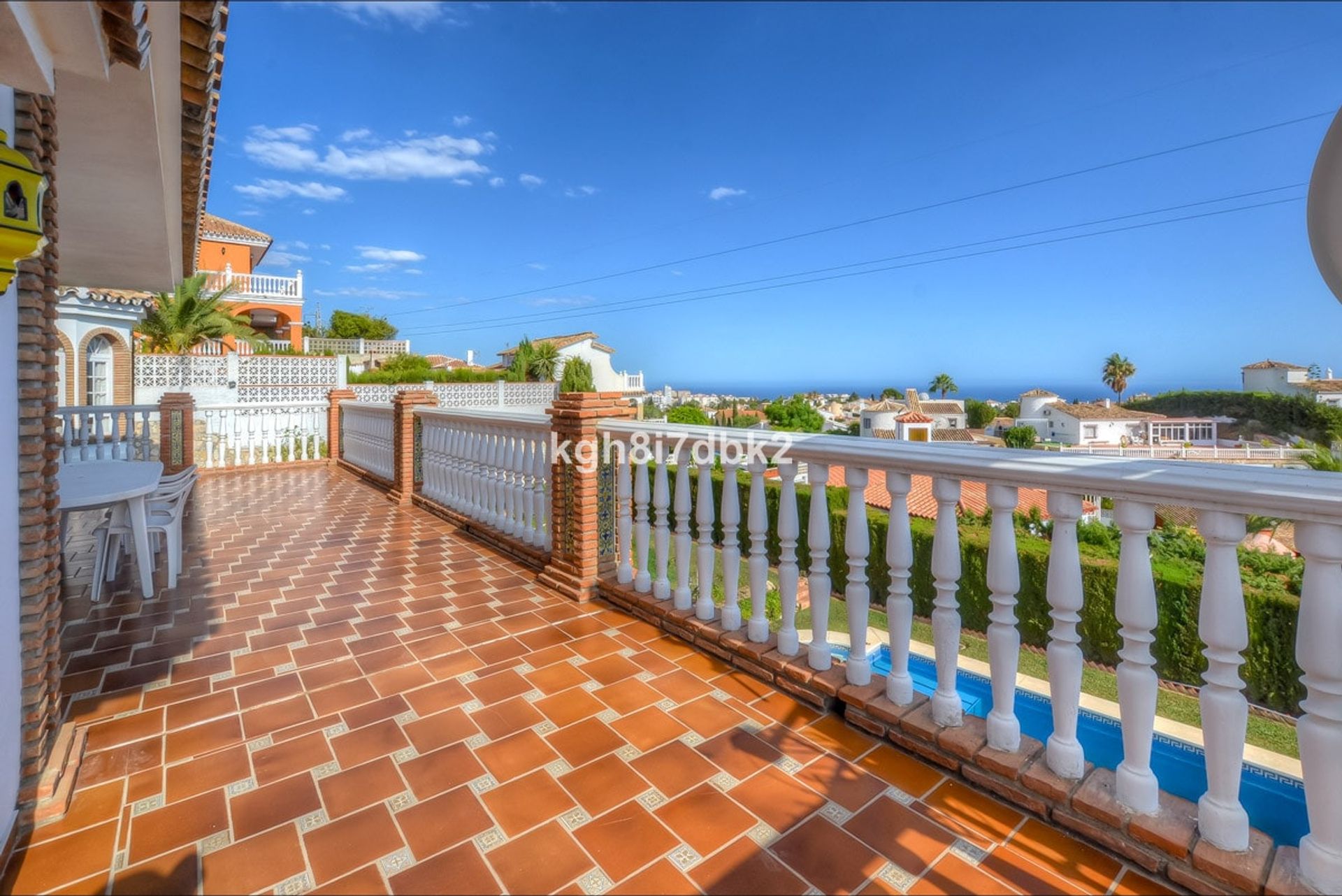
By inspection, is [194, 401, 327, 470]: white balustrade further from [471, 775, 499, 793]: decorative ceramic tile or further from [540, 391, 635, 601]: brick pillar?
[471, 775, 499, 793]: decorative ceramic tile

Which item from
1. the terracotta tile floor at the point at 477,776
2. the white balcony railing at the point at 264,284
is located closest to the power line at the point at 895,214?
the white balcony railing at the point at 264,284

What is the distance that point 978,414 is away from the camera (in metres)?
38.2

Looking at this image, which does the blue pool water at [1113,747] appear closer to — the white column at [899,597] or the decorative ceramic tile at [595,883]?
the white column at [899,597]

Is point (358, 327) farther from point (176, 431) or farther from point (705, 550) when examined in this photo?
point (705, 550)

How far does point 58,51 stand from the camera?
4.97 feet

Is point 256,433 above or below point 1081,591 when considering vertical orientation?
above

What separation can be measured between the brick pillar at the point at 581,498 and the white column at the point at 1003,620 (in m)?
2.28

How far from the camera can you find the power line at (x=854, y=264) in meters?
29.4

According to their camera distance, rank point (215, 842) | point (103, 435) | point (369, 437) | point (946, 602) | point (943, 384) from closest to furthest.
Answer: point (215, 842) < point (946, 602) < point (103, 435) < point (369, 437) < point (943, 384)

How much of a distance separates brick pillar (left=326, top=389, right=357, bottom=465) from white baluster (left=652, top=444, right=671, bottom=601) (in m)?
8.45

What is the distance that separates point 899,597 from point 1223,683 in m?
0.90

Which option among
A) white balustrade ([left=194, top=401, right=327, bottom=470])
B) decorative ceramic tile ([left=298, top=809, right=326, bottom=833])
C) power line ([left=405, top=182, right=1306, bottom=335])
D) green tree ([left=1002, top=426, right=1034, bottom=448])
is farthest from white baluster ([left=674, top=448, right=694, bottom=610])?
power line ([left=405, top=182, right=1306, bottom=335])

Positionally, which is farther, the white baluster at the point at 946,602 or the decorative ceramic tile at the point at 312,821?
the white baluster at the point at 946,602

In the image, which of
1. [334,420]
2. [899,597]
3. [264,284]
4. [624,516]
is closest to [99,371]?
[334,420]
